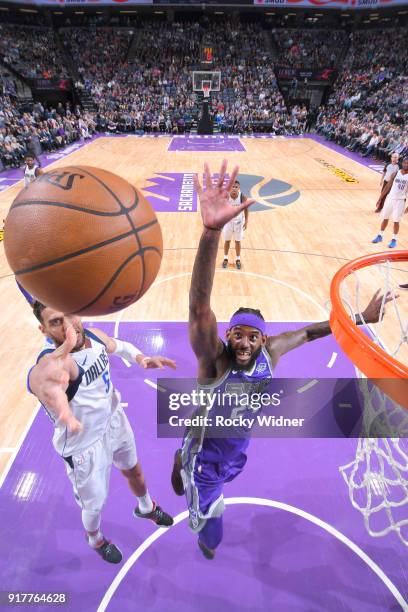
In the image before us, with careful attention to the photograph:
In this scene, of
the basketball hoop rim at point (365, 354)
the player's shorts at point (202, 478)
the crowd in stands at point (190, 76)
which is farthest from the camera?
the crowd in stands at point (190, 76)

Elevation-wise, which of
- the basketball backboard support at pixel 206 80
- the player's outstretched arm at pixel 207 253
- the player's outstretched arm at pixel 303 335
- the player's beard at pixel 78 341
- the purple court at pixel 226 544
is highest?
the basketball backboard support at pixel 206 80

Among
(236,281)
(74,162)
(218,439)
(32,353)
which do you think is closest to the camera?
(218,439)

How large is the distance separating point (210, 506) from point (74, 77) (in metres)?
28.9

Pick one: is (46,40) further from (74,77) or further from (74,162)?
(74,162)

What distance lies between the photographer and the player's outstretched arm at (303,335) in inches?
96.1

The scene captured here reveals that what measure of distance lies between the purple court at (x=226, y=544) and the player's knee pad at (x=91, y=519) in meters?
0.40

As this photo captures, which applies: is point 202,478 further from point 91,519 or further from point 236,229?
point 236,229

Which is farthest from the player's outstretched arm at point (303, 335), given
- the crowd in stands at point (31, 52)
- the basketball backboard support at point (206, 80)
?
the crowd in stands at point (31, 52)

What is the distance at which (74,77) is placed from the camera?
2511 centimetres

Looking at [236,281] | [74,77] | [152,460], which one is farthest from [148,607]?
[74,77]

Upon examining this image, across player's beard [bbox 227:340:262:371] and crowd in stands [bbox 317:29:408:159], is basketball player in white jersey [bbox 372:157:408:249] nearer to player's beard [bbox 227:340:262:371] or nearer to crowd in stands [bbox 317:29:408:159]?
player's beard [bbox 227:340:262:371]

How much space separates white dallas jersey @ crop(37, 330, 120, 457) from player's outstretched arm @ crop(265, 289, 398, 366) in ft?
3.35

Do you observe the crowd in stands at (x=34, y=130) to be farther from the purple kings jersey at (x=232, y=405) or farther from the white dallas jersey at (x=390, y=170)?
the purple kings jersey at (x=232, y=405)

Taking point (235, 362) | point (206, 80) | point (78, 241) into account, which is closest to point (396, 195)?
point (235, 362)
